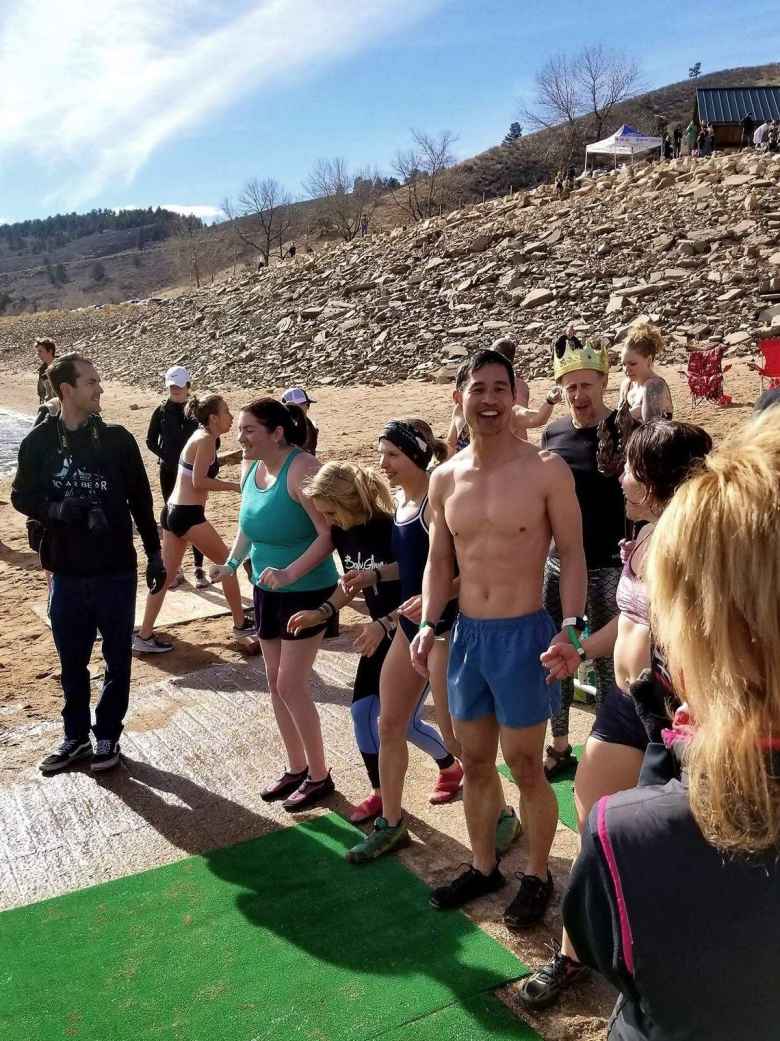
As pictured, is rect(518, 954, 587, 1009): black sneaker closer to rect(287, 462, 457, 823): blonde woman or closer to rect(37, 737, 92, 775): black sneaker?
rect(287, 462, 457, 823): blonde woman

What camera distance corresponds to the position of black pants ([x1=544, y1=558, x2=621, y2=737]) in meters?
4.15

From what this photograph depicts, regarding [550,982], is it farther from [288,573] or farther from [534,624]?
[288,573]

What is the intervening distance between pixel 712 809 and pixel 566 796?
3418 mm

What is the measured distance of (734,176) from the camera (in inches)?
1054

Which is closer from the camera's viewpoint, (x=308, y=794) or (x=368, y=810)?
(x=368, y=810)

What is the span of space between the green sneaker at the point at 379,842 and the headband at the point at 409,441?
1.58 meters

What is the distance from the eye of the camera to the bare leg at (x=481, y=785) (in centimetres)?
342

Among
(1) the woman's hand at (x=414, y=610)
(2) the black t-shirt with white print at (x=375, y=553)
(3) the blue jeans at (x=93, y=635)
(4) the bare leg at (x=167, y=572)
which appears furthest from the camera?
(4) the bare leg at (x=167, y=572)

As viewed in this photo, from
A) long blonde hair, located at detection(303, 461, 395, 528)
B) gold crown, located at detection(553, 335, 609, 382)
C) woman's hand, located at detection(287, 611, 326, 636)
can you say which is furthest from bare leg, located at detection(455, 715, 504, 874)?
gold crown, located at detection(553, 335, 609, 382)

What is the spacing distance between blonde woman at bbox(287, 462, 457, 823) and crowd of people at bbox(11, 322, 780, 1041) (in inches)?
0.5

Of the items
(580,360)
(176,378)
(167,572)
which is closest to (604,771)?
(580,360)

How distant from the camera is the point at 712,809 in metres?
1.17

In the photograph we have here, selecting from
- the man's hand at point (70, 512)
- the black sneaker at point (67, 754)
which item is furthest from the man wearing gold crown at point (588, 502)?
the black sneaker at point (67, 754)

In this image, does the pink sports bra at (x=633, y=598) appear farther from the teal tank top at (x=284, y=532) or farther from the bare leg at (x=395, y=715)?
the teal tank top at (x=284, y=532)
